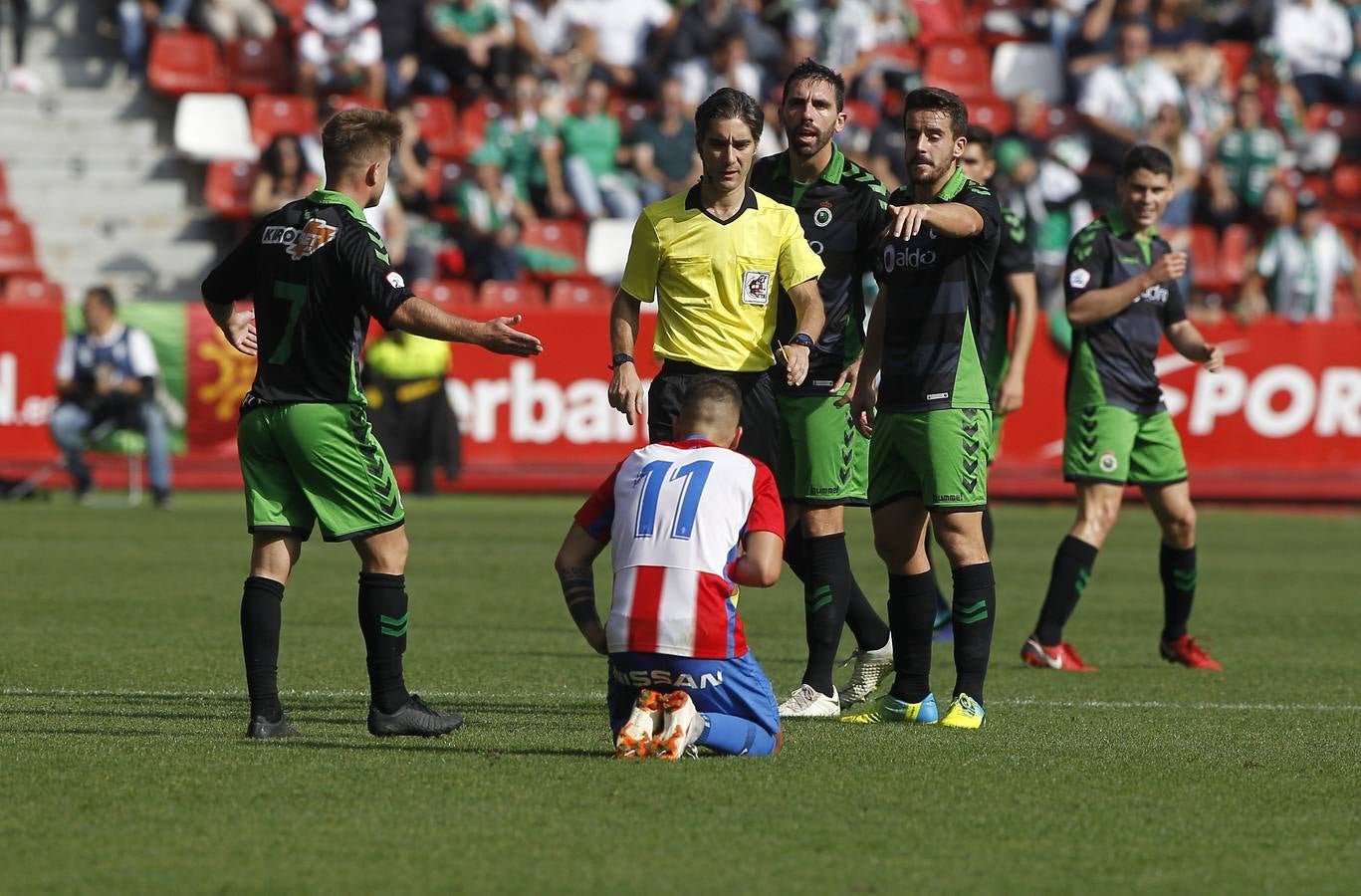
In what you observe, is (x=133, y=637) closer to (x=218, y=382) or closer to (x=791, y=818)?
(x=791, y=818)

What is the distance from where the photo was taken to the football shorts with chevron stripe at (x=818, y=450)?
7.87 meters

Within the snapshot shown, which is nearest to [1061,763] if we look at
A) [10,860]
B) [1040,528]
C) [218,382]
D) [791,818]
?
[791,818]

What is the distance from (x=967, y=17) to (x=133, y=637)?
18899 millimetres

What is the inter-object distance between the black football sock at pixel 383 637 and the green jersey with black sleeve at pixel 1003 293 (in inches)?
142

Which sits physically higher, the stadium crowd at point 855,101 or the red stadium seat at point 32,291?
the stadium crowd at point 855,101

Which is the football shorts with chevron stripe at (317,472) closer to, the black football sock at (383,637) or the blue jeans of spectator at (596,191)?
the black football sock at (383,637)

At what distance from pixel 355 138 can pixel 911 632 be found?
2595 mm

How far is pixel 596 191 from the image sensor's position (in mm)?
22891

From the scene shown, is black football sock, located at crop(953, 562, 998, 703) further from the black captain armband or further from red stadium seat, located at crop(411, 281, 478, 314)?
red stadium seat, located at crop(411, 281, 478, 314)

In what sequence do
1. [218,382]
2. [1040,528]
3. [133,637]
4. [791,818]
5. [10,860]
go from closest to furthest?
[10,860] < [791,818] < [133,637] < [1040,528] < [218,382]

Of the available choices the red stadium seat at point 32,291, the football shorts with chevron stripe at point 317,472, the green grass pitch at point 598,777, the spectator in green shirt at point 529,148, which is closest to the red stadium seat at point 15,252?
the red stadium seat at point 32,291

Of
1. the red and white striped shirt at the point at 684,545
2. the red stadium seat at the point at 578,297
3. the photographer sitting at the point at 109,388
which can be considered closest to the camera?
the red and white striped shirt at the point at 684,545

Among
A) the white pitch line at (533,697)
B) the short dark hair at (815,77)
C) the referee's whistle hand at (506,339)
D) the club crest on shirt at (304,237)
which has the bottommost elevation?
the white pitch line at (533,697)

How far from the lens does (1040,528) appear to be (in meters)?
18.0
